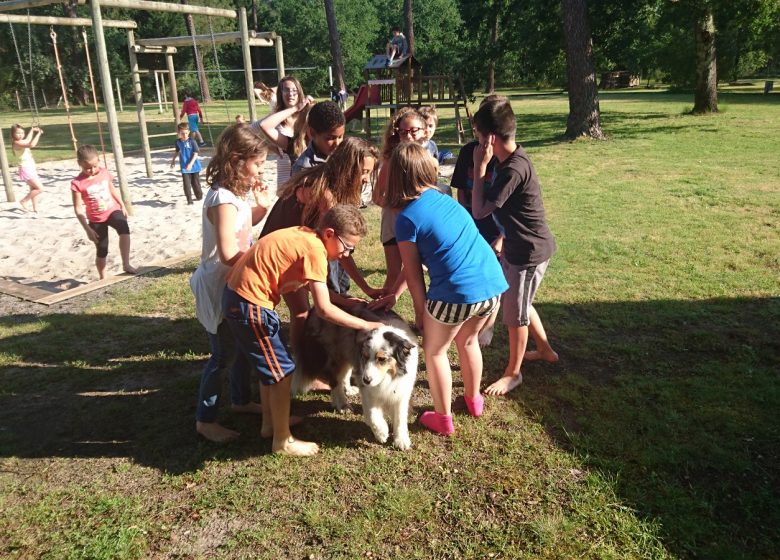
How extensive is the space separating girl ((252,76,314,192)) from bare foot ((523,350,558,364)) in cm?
234

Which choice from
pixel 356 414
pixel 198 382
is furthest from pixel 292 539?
pixel 198 382

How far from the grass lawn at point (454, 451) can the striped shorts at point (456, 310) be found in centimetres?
84

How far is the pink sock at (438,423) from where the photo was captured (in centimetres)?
350

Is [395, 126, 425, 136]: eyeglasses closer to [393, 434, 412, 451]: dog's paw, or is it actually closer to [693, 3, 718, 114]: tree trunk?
[393, 434, 412, 451]: dog's paw

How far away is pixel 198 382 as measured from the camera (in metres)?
4.17

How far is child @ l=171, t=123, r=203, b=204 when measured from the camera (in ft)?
33.2

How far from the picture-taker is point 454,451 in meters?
3.37

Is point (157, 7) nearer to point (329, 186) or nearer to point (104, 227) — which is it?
point (104, 227)

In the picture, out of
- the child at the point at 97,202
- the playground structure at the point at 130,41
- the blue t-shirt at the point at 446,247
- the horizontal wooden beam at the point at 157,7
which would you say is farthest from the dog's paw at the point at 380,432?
the horizontal wooden beam at the point at 157,7

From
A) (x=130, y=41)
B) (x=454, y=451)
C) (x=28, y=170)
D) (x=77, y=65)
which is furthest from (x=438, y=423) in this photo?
(x=77, y=65)

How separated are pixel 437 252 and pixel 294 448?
56.0 inches

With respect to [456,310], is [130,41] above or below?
above

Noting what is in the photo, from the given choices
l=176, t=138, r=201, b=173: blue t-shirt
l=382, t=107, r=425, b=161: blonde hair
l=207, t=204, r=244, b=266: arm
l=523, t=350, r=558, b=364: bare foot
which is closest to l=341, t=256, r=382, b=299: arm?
l=207, t=204, r=244, b=266: arm

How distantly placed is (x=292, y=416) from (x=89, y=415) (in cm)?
136
